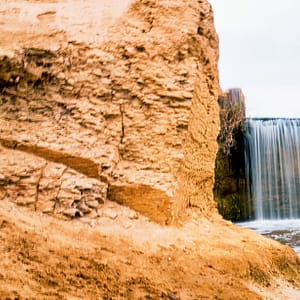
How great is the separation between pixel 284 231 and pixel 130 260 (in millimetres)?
11881

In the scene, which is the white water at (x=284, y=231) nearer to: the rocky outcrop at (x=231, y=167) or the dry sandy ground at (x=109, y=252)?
the rocky outcrop at (x=231, y=167)

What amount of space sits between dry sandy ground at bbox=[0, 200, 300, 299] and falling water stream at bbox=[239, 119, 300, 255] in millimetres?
14315

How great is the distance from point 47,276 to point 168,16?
9.22 ft

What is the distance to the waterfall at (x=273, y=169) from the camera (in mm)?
17375

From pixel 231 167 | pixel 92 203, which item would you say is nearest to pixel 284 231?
pixel 231 167

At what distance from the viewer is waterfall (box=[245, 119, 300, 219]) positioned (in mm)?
17375

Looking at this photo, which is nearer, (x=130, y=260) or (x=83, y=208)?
(x=130, y=260)

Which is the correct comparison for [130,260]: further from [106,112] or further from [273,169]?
[273,169]

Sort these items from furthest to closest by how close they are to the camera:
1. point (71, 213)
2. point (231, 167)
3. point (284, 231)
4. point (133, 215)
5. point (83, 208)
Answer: point (231, 167)
point (284, 231)
point (133, 215)
point (83, 208)
point (71, 213)

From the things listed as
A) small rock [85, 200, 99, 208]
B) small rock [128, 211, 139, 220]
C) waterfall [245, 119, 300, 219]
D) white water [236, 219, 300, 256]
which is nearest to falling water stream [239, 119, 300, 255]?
waterfall [245, 119, 300, 219]

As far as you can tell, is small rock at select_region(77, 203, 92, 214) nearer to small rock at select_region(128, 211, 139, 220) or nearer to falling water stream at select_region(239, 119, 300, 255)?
small rock at select_region(128, 211, 139, 220)

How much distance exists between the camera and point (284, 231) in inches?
515

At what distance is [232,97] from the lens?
18.6 metres

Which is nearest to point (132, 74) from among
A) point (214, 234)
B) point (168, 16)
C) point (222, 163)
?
point (168, 16)
